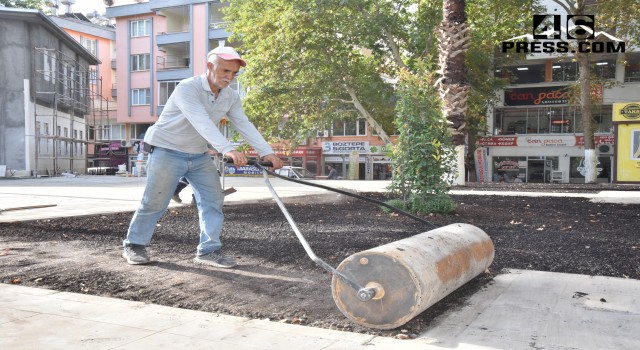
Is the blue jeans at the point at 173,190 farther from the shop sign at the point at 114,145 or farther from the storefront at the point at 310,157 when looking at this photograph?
the shop sign at the point at 114,145

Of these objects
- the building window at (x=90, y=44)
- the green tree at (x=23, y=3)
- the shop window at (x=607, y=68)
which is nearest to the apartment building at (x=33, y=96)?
the green tree at (x=23, y=3)

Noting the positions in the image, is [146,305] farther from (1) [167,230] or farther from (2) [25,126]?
(2) [25,126]

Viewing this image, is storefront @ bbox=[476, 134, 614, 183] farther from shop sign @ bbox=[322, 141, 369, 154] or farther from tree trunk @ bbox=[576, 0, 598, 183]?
tree trunk @ bbox=[576, 0, 598, 183]

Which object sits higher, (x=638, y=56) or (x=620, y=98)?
(x=638, y=56)

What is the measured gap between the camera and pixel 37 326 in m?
2.84

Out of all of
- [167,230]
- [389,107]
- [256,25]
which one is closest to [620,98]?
[389,107]

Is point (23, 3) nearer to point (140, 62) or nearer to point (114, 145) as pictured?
point (140, 62)

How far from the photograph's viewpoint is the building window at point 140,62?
153 ft

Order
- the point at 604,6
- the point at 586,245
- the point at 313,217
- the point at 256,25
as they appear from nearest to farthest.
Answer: the point at 586,245
the point at 313,217
the point at 256,25
the point at 604,6

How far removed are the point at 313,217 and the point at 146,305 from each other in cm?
485

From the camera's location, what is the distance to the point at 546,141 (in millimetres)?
36219

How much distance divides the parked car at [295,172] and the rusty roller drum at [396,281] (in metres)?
31.3

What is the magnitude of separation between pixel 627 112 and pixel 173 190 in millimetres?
19998

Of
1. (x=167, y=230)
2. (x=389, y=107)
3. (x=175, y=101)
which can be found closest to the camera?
(x=175, y=101)
